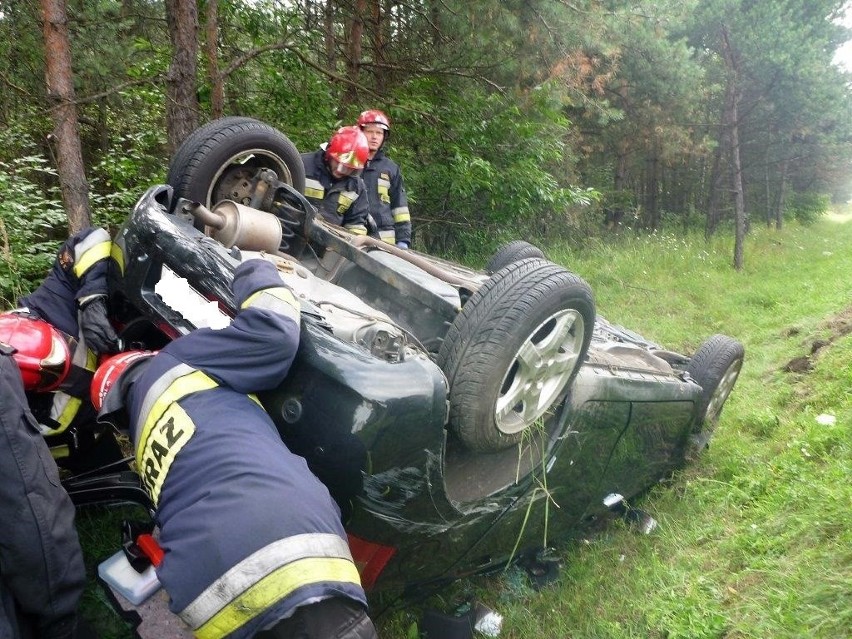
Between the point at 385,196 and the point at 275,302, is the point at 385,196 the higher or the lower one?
the lower one

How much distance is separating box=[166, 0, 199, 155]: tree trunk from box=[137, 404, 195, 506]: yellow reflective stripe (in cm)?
397

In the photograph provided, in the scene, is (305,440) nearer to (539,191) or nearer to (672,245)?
(539,191)

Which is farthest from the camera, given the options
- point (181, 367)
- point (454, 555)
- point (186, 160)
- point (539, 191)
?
point (539, 191)

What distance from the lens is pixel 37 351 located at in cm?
213

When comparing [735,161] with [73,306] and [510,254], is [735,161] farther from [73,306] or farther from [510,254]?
[73,306]

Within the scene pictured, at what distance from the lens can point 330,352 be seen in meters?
1.76

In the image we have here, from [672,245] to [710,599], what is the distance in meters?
9.22

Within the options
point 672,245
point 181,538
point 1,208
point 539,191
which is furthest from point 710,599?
point 672,245

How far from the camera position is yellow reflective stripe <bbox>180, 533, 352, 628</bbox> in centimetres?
122

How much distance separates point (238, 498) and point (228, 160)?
2.01 m

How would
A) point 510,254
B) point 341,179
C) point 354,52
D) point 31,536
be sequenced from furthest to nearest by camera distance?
point 354,52, point 510,254, point 341,179, point 31,536

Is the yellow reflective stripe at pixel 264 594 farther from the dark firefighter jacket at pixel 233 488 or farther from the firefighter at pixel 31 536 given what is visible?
the firefighter at pixel 31 536

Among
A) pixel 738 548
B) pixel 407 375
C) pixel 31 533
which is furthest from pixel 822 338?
pixel 31 533

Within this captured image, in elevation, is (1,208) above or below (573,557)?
above
